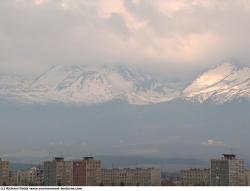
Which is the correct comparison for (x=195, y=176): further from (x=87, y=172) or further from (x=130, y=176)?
(x=87, y=172)

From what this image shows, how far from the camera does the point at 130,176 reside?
117m

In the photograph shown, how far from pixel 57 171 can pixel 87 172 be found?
5.51 m

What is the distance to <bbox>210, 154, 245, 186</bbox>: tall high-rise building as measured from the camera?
346 feet

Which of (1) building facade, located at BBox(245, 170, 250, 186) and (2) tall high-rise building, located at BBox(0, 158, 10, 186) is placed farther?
(2) tall high-rise building, located at BBox(0, 158, 10, 186)

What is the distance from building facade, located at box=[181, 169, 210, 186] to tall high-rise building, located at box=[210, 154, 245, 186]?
0.91m

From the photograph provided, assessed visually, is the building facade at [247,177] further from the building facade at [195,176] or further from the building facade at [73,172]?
the building facade at [73,172]

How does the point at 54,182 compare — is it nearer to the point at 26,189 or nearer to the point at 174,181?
the point at 174,181

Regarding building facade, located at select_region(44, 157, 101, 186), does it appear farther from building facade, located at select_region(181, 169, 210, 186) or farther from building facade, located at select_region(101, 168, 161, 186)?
building facade, located at select_region(181, 169, 210, 186)

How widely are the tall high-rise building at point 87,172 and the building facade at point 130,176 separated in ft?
5.03

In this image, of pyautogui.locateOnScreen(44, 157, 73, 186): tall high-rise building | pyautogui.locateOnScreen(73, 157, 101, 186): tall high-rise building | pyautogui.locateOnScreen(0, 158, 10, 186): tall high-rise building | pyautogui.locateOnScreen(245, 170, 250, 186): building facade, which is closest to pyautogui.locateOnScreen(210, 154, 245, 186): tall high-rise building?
pyautogui.locateOnScreen(245, 170, 250, 186): building facade

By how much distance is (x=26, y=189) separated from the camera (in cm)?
4144

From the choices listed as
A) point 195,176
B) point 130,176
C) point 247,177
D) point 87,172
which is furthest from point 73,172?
point 247,177

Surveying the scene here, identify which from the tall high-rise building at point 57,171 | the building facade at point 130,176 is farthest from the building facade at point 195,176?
the tall high-rise building at point 57,171

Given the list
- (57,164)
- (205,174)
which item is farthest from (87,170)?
(205,174)
